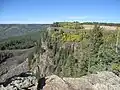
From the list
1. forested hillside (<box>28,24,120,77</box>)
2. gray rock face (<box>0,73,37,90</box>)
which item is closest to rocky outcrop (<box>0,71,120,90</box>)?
gray rock face (<box>0,73,37,90</box>)

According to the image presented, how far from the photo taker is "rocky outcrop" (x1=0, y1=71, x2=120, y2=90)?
602 inches

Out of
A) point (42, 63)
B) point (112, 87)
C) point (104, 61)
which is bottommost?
point (42, 63)

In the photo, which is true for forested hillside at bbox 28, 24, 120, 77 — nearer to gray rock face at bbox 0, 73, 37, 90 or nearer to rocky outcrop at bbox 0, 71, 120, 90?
rocky outcrop at bbox 0, 71, 120, 90

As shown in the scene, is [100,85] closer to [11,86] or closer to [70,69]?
[11,86]

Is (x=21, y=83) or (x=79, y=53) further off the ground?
(x=21, y=83)

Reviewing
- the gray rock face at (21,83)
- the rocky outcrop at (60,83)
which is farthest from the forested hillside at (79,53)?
the gray rock face at (21,83)

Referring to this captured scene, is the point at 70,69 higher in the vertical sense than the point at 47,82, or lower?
lower

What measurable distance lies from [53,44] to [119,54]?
238ft

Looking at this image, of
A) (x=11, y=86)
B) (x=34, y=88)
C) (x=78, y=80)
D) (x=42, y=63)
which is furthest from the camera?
(x=42, y=63)

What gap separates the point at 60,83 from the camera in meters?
17.8

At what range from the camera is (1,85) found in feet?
49.2

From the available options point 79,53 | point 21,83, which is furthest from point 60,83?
point 79,53

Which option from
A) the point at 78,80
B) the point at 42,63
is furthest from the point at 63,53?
the point at 78,80

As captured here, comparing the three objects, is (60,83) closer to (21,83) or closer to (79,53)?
(21,83)
